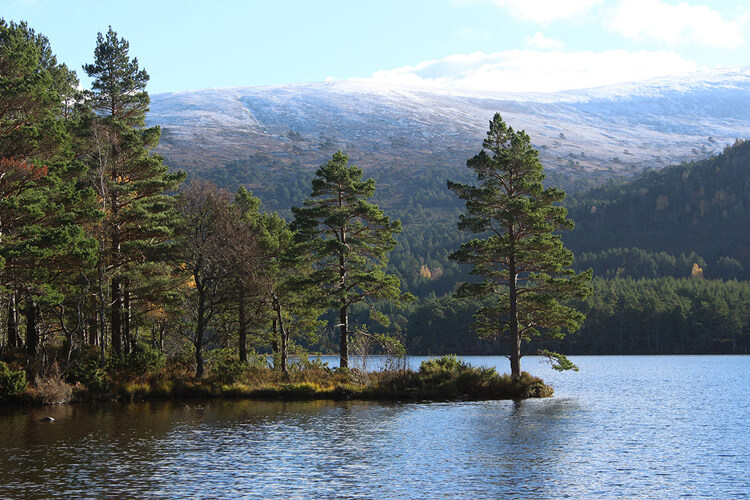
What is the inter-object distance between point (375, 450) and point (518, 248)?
24.3 m

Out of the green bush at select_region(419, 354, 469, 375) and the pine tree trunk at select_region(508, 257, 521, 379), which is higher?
the pine tree trunk at select_region(508, 257, 521, 379)

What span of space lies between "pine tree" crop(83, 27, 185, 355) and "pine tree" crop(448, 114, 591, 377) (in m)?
20.5

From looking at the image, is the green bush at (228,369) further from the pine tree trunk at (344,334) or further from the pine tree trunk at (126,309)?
the pine tree trunk at (344,334)

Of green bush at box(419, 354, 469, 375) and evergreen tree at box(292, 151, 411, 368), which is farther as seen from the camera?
evergreen tree at box(292, 151, 411, 368)

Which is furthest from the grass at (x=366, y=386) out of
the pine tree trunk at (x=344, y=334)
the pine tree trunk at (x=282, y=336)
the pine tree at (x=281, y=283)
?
the pine tree trunk at (x=344, y=334)

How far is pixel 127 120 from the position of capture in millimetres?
54000

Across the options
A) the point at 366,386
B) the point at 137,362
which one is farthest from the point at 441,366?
the point at 137,362

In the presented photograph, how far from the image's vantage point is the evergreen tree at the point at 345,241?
5478 centimetres

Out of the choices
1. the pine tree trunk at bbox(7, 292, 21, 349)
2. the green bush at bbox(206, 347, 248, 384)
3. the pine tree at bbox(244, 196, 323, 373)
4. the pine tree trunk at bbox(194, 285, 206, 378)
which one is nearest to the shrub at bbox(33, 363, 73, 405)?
the pine tree trunk at bbox(7, 292, 21, 349)

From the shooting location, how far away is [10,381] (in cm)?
4275

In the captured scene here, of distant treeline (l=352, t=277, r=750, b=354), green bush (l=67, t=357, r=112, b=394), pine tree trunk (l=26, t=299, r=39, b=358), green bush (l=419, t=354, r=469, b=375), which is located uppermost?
pine tree trunk (l=26, t=299, r=39, b=358)

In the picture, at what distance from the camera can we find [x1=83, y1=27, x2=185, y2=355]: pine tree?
49000mm

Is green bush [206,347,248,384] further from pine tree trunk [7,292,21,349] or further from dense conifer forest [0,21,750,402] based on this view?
pine tree trunk [7,292,21,349]

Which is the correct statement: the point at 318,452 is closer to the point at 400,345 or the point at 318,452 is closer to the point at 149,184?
the point at 400,345
